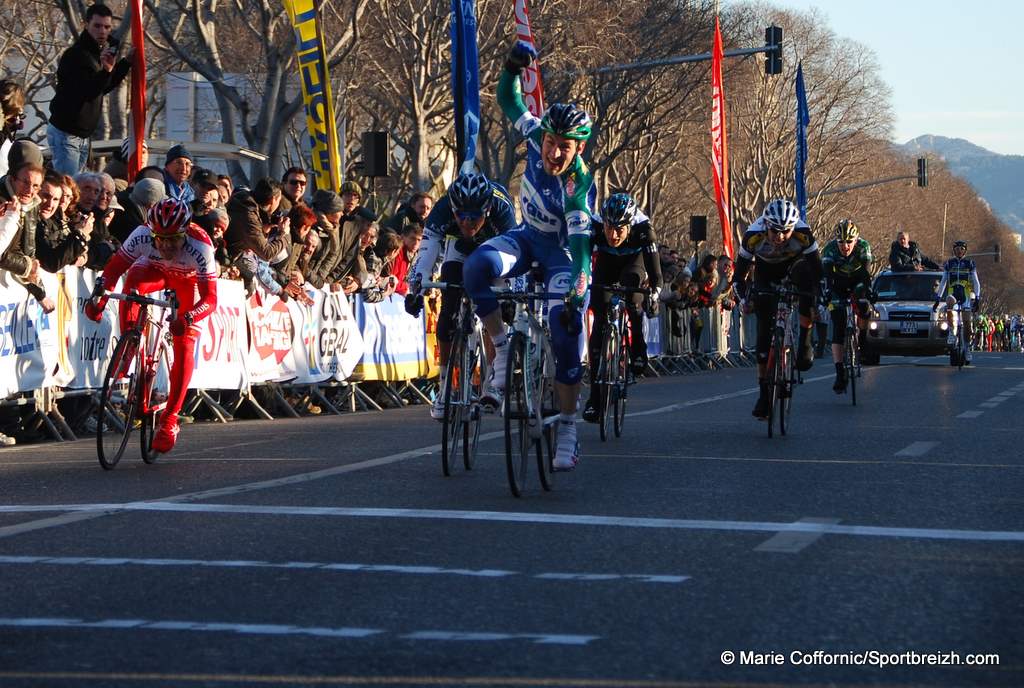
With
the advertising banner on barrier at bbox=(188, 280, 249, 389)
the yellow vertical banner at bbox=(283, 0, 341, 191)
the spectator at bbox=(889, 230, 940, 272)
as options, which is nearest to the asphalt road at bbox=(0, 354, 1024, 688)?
the advertising banner on barrier at bbox=(188, 280, 249, 389)

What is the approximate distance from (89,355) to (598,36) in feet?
94.4

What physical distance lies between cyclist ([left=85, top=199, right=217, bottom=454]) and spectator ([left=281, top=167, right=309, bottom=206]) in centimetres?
695

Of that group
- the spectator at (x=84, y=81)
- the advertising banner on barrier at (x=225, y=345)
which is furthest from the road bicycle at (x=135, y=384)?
the spectator at (x=84, y=81)

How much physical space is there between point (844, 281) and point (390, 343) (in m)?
4.88

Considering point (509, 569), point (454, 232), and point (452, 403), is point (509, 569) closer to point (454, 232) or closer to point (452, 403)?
point (452, 403)

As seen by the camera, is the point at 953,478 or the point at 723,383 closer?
the point at 953,478

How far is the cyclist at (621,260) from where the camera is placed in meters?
14.5

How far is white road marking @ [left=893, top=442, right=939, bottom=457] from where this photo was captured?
13.1 m

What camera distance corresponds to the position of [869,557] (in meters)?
7.70

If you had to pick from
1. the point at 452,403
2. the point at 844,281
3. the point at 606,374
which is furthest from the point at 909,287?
the point at 452,403

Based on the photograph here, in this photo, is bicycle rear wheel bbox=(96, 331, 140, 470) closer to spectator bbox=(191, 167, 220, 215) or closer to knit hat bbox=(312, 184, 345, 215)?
spectator bbox=(191, 167, 220, 215)

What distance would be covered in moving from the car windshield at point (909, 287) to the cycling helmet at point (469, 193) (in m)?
29.2

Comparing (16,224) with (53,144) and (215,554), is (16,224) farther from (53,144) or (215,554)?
(215,554)

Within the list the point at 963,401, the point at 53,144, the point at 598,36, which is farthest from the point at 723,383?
the point at 598,36
